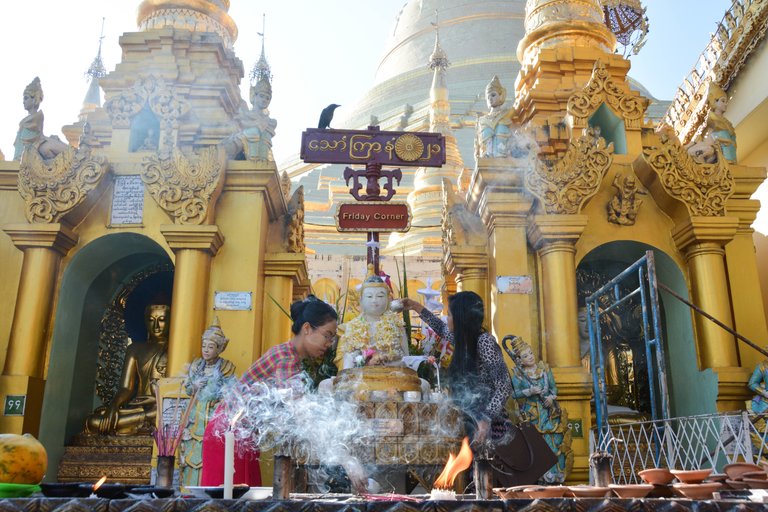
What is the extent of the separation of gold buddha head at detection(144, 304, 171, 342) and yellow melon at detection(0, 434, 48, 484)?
6378 millimetres

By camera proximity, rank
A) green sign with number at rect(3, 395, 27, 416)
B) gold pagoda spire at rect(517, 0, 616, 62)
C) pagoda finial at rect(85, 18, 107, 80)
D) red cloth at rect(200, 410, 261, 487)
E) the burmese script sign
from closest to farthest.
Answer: red cloth at rect(200, 410, 261, 487) < green sign with number at rect(3, 395, 27, 416) < the burmese script sign < gold pagoda spire at rect(517, 0, 616, 62) < pagoda finial at rect(85, 18, 107, 80)

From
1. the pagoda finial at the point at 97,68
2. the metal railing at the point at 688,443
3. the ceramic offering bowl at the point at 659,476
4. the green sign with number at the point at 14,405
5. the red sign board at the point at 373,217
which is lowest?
the ceramic offering bowl at the point at 659,476

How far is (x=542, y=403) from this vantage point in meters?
6.54

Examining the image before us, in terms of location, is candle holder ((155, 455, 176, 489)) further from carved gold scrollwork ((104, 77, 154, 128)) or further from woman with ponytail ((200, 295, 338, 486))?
carved gold scrollwork ((104, 77, 154, 128))

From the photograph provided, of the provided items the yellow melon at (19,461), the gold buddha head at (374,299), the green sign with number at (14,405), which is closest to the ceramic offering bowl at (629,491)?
the yellow melon at (19,461)

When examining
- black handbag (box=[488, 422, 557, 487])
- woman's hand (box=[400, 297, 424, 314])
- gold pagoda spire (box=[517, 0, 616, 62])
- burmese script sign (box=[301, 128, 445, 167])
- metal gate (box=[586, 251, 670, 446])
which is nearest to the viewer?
black handbag (box=[488, 422, 557, 487])

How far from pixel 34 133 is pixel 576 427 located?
6.65m

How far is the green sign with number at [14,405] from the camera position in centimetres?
686

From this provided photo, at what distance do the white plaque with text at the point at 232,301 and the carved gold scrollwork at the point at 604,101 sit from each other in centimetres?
443

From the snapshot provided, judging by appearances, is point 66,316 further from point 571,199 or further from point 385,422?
point 571,199

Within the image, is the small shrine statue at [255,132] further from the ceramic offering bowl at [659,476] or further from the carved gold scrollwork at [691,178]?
the ceramic offering bowl at [659,476]

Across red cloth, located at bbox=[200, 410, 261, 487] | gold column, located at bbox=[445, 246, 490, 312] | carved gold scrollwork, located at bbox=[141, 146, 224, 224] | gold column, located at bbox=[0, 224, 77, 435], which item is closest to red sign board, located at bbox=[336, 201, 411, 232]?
gold column, located at bbox=[445, 246, 490, 312]

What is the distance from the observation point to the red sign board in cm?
779

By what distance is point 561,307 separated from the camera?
7.38m
